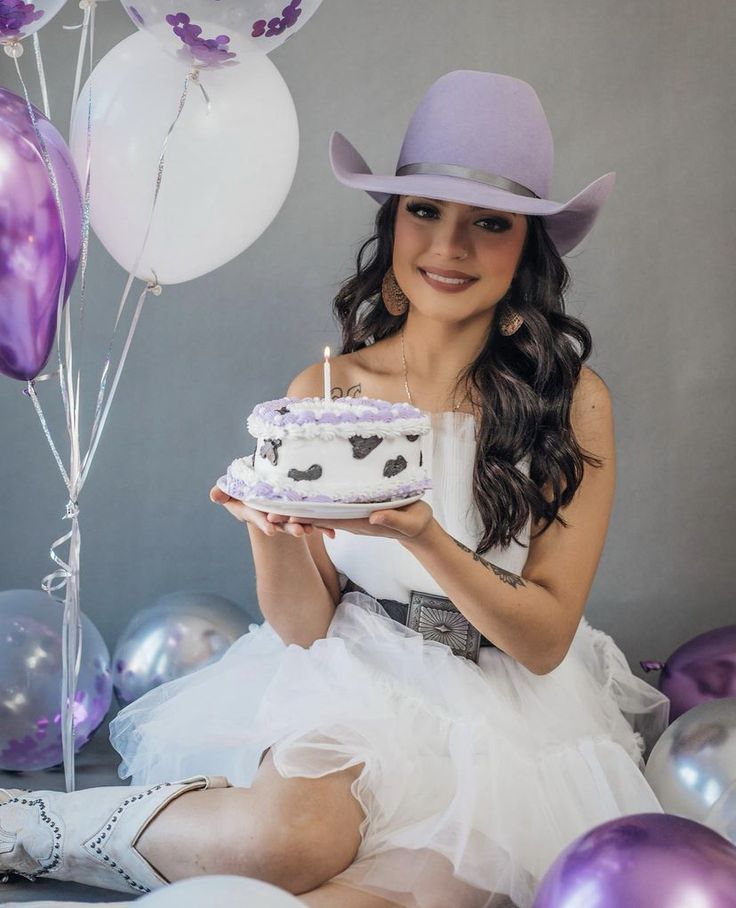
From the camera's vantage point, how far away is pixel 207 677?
2.05 metres

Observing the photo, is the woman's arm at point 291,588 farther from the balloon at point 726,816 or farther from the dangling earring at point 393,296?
the balloon at point 726,816

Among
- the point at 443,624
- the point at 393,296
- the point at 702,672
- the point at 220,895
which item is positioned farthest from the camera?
the point at 702,672

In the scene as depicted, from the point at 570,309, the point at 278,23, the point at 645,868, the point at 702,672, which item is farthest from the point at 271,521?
the point at 570,309

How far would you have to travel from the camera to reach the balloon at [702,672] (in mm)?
2389

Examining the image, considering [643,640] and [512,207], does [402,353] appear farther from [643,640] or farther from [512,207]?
[643,640]

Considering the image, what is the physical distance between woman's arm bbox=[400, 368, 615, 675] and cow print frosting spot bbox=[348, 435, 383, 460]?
16 cm

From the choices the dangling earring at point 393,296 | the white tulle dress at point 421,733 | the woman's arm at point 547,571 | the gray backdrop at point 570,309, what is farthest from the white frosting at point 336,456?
the gray backdrop at point 570,309

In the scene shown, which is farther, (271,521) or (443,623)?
(443,623)

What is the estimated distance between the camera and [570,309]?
2.97 metres

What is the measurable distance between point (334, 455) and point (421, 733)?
0.54 metres

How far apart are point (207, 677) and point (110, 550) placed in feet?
3.74

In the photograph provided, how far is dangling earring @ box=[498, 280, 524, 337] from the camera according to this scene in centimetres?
208

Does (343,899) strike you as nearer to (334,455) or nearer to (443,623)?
(443,623)

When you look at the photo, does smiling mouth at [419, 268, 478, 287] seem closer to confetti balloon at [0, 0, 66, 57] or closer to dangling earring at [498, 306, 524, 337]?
dangling earring at [498, 306, 524, 337]
